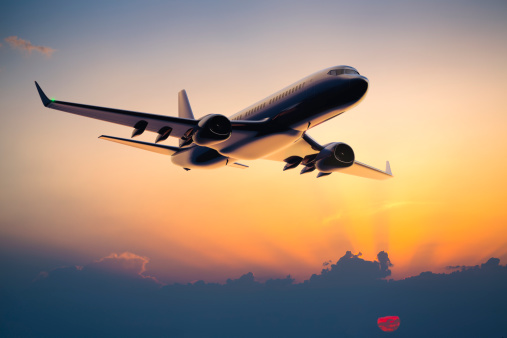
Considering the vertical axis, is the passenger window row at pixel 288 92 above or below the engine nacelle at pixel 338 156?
above

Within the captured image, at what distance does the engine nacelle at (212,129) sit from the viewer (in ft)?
84.9

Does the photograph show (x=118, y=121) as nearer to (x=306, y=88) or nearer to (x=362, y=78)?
(x=306, y=88)

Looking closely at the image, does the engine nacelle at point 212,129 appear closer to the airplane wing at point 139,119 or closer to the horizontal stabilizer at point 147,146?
the airplane wing at point 139,119

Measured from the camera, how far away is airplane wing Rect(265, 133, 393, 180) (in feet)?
119

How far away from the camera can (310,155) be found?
3784 cm

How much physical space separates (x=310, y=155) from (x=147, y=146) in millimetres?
15357

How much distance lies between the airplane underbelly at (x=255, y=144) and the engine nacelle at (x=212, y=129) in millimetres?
3299

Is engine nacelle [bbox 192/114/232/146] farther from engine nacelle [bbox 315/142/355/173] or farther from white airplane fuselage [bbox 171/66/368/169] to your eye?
engine nacelle [bbox 315/142/355/173]

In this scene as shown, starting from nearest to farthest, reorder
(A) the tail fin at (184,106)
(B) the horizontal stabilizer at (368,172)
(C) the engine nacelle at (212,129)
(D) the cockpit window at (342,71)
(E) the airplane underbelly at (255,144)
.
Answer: (C) the engine nacelle at (212,129), (D) the cockpit window at (342,71), (E) the airplane underbelly at (255,144), (B) the horizontal stabilizer at (368,172), (A) the tail fin at (184,106)

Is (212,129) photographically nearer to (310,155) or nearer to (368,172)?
(310,155)

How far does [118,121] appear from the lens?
93.8 ft

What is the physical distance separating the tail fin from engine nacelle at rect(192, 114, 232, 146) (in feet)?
61.4

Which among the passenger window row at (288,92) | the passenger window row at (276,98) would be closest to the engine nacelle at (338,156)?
the passenger window row at (276,98)

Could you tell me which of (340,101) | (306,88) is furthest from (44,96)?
(340,101)
